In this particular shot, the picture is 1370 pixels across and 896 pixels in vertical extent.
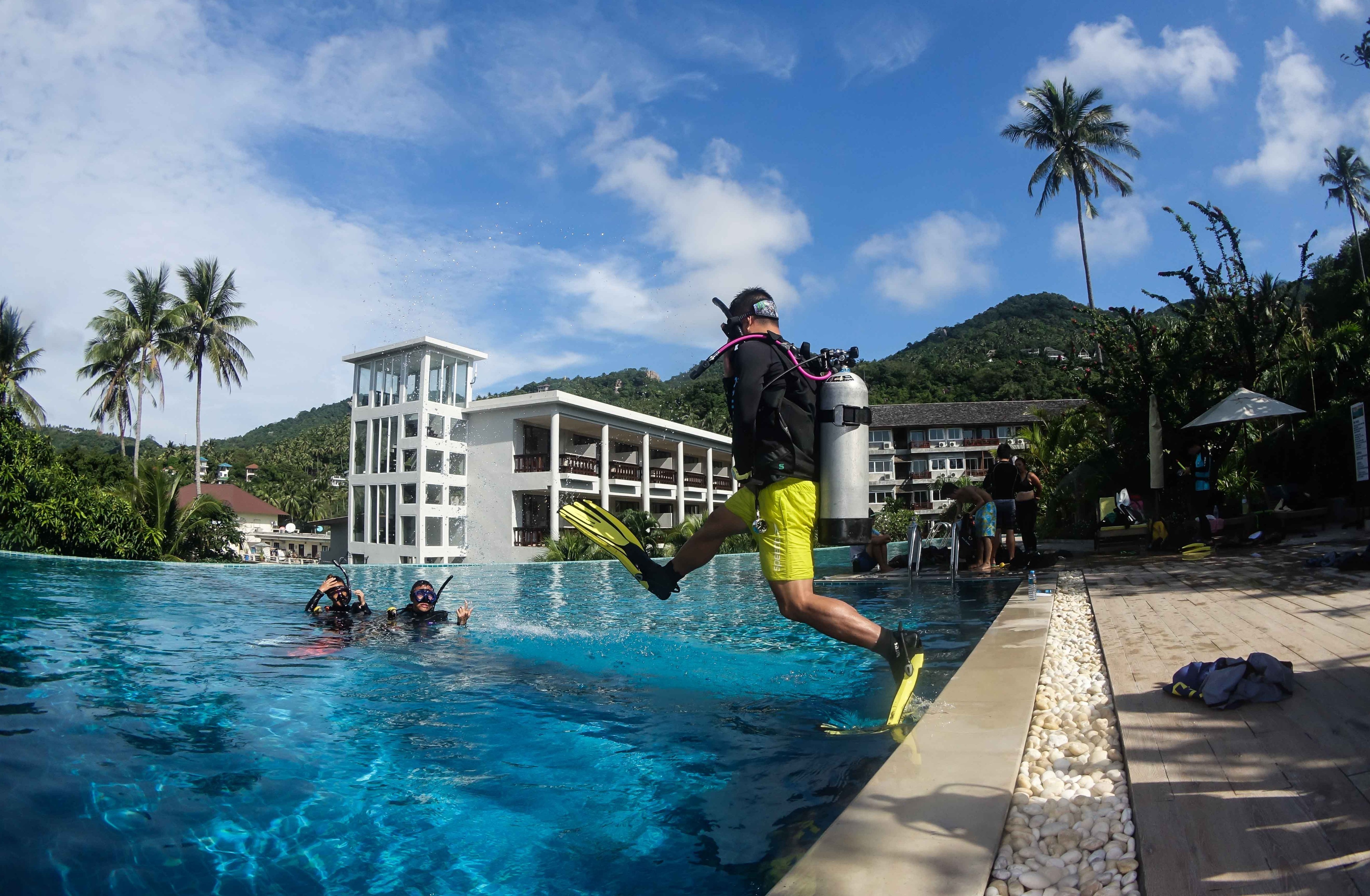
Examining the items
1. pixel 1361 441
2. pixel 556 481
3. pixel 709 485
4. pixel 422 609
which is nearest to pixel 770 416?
pixel 422 609

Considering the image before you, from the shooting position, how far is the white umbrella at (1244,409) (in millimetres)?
10102

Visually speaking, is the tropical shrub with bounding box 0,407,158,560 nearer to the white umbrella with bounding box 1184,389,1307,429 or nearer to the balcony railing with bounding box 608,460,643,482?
the balcony railing with bounding box 608,460,643,482

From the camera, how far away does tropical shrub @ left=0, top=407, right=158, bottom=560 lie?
61.5 ft

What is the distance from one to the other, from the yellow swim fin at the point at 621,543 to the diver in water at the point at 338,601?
390 cm

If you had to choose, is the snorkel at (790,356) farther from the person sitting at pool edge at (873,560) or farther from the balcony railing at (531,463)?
the balcony railing at (531,463)

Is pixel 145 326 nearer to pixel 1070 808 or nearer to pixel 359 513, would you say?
pixel 359 513

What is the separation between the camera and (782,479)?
351 cm

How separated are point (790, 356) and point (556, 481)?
25691 millimetres

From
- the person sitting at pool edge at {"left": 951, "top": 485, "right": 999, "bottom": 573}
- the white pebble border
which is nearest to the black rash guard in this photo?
the white pebble border

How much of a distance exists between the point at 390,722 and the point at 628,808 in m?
1.64

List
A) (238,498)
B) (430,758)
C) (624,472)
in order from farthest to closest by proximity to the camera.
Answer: (238,498) → (624,472) → (430,758)

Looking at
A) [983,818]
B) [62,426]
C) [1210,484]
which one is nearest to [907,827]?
[983,818]

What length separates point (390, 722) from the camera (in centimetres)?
374

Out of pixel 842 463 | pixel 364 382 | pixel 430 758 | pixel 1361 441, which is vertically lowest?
pixel 430 758
